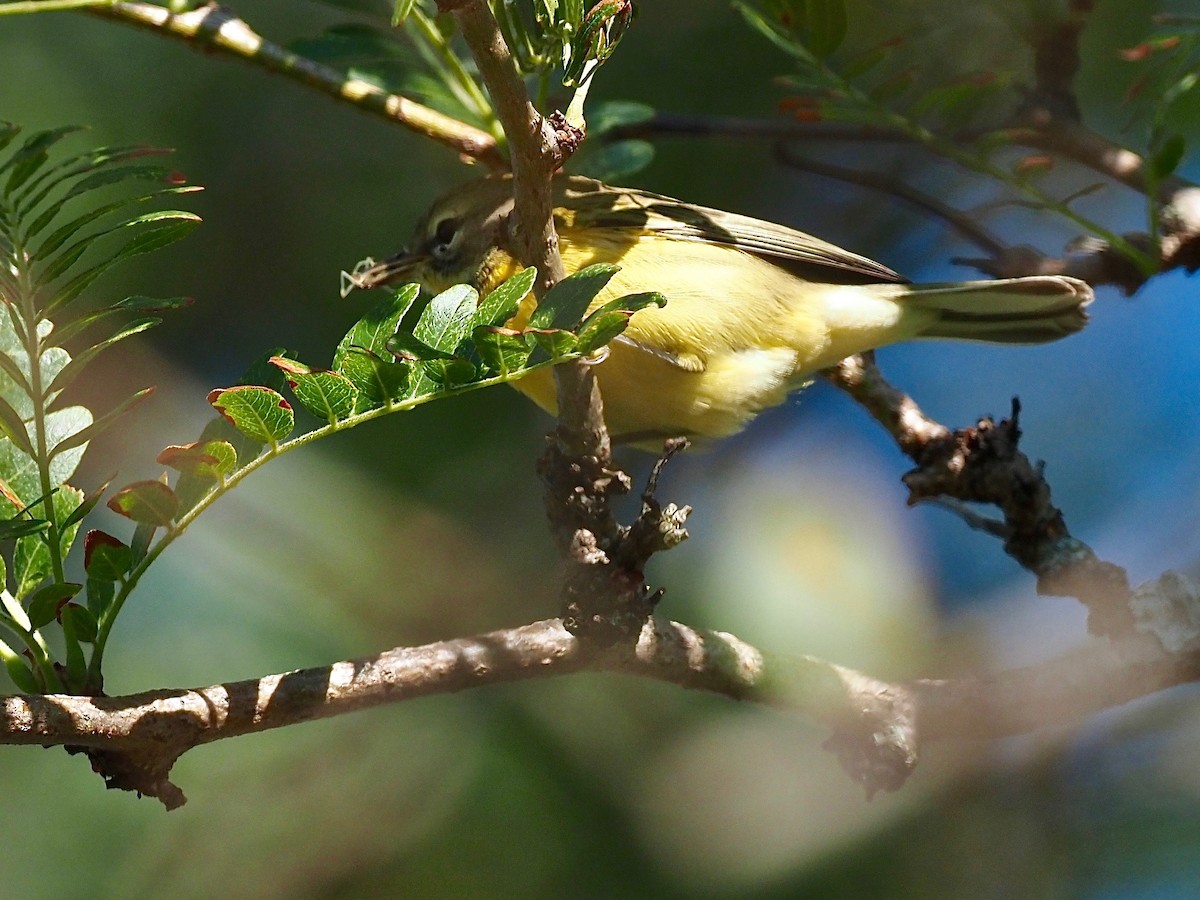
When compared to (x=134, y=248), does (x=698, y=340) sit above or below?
above

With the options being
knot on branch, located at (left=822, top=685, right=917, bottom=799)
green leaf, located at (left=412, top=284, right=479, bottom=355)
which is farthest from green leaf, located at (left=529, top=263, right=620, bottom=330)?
knot on branch, located at (left=822, top=685, right=917, bottom=799)

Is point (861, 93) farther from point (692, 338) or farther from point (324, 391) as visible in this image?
point (324, 391)

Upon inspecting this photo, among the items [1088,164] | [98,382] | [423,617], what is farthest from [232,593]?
[1088,164]

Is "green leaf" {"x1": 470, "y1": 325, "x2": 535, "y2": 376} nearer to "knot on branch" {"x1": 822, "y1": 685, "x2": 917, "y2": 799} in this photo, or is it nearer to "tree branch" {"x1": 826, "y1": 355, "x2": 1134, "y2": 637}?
"knot on branch" {"x1": 822, "y1": 685, "x2": 917, "y2": 799}

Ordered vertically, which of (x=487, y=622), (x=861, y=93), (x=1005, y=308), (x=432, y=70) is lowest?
(x=487, y=622)

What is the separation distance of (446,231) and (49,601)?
2.07 metres

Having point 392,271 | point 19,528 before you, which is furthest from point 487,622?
point 19,528

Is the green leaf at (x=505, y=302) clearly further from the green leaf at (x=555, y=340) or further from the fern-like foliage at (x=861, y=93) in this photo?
the fern-like foliage at (x=861, y=93)

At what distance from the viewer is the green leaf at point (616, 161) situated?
11.4 ft

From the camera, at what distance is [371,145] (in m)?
5.53

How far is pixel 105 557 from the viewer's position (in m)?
1.84

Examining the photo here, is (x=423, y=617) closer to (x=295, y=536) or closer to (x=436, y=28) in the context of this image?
(x=295, y=536)

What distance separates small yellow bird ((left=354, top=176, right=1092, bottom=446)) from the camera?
316 cm

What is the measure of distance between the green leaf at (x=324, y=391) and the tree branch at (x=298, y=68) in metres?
1.58
